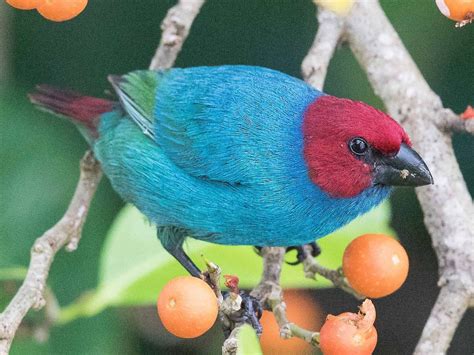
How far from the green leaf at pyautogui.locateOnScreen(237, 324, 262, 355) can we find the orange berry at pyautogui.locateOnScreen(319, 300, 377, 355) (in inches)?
8.9

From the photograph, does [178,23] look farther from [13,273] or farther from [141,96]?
[13,273]

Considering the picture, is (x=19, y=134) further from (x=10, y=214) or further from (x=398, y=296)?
(x=398, y=296)

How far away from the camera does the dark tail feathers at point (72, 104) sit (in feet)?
10.6

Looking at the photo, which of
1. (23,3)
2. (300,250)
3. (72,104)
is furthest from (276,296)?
(72,104)

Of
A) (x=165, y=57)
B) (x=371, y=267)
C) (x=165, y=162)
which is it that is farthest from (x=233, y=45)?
(x=371, y=267)

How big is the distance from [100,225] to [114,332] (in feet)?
1.46

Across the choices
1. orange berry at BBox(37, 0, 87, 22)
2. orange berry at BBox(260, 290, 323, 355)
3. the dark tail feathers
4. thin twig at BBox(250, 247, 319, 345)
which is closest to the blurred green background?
the dark tail feathers

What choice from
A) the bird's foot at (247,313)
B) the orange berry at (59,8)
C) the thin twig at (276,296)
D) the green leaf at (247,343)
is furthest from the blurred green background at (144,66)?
the green leaf at (247,343)

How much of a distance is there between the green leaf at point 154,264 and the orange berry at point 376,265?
1.52 ft

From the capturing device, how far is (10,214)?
3203mm

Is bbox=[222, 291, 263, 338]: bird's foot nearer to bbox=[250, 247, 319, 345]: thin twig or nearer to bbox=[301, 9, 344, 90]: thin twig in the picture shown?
bbox=[250, 247, 319, 345]: thin twig

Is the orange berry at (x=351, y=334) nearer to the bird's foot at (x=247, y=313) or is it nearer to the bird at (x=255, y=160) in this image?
the bird's foot at (x=247, y=313)

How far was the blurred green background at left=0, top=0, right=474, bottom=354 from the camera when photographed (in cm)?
332

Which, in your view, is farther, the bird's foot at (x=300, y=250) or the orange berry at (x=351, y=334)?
the bird's foot at (x=300, y=250)
